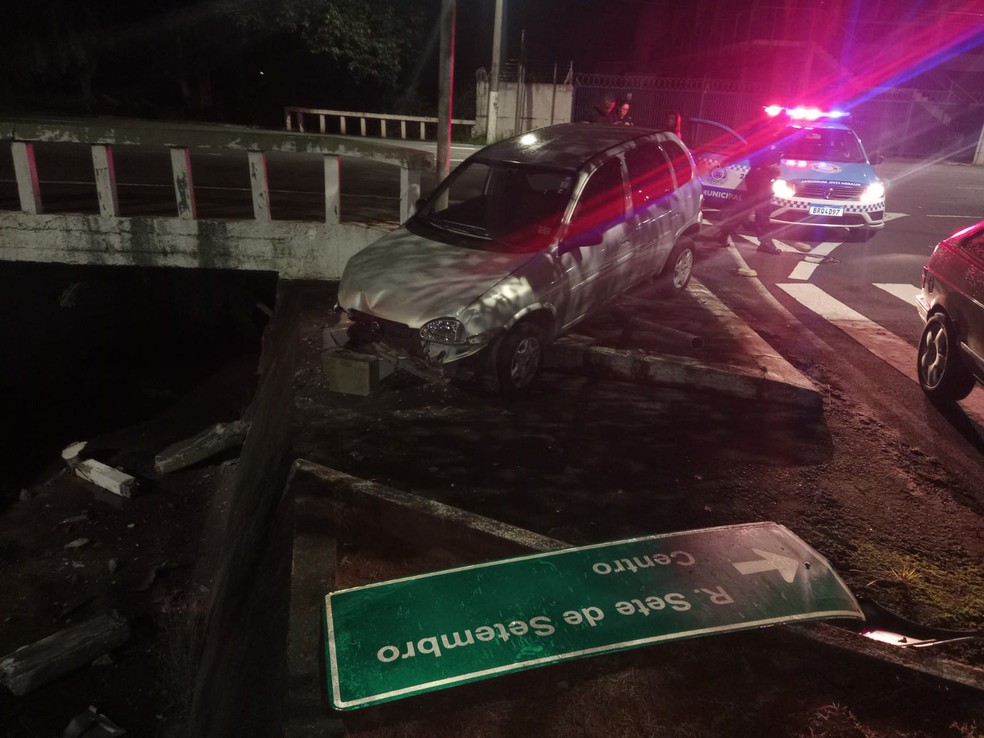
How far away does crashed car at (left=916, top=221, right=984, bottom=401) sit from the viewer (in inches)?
220

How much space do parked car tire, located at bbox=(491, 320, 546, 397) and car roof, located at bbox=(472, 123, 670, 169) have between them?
1606mm

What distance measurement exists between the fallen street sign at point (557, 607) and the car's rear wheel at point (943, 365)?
3.20 m

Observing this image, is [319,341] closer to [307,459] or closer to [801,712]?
[307,459]

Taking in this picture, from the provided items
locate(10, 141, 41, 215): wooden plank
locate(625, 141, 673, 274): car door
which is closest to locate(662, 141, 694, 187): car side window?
locate(625, 141, 673, 274): car door

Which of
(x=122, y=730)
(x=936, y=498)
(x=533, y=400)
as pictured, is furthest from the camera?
(x=533, y=400)

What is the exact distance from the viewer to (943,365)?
239 inches

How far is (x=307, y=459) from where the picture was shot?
480 cm

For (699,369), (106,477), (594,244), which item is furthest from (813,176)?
(106,477)

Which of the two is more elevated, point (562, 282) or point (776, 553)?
point (562, 282)

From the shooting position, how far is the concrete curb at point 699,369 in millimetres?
5738

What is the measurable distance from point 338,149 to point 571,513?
19.1 feet

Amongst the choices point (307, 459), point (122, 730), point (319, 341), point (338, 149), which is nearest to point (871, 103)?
point (338, 149)

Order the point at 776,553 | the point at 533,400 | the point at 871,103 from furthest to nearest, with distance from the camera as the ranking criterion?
the point at 871,103 < the point at 533,400 < the point at 776,553

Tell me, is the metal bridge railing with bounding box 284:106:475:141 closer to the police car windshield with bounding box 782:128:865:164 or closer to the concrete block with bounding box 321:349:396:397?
the police car windshield with bounding box 782:128:865:164
